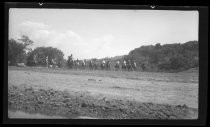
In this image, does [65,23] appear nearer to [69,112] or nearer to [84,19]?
[84,19]

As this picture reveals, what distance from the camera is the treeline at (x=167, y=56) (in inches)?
89.2

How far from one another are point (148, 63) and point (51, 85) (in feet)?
2.39

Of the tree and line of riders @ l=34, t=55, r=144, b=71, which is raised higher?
the tree

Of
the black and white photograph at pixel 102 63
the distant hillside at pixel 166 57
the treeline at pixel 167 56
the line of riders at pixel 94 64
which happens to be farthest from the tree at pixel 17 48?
the treeline at pixel 167 56

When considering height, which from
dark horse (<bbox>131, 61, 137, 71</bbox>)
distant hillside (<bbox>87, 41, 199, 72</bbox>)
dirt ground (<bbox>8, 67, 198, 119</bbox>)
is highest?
distant hillside (<bbox>87, 41, 199, 72</bbox>)

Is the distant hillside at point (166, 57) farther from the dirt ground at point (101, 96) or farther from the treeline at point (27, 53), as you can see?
the treeline at point (27, 53)

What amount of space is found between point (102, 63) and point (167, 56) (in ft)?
1.58

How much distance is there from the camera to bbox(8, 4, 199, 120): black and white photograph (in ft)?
7.34

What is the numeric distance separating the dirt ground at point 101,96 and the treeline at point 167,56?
0.08m

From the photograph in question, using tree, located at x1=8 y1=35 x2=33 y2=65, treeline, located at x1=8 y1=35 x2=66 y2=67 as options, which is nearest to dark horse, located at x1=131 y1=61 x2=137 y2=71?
treeline, located at x1=8 y1=35 x2=66 y2=67

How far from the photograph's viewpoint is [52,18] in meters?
2.25

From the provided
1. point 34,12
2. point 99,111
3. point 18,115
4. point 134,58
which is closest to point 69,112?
point 99,111

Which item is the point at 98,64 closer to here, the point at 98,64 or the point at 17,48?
the point at 98,64

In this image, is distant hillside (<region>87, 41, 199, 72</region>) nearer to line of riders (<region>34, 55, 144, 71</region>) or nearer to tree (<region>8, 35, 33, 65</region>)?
line of riders (<region>34, 55, 144, 71</region>)
